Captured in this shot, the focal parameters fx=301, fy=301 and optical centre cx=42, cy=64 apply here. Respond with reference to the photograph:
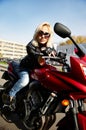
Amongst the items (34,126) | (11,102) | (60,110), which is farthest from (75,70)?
(11,102)

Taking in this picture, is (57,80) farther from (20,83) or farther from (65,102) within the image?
(20,83)

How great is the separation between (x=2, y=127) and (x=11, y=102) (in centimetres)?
56

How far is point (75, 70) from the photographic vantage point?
4195 mm

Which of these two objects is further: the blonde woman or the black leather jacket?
the blonde woman

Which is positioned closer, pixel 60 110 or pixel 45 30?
pixel 60 110

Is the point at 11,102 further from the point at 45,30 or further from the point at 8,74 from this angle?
the point at 45,30

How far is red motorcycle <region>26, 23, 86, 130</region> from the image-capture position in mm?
4102

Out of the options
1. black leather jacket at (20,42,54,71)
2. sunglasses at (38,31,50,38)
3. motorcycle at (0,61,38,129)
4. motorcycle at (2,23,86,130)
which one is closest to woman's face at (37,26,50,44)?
sunglasses at (38,31,50,38)

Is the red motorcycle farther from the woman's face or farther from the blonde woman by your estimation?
the woman's face

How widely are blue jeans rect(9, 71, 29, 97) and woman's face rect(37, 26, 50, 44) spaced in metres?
0.73

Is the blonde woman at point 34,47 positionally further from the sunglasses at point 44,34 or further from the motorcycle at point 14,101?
the motorcycle at point 14,101

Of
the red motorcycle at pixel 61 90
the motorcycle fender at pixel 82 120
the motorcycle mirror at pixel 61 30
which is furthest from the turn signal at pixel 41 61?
the motorcycle fender at pixel 82 120

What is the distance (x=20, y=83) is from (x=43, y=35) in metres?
1.02

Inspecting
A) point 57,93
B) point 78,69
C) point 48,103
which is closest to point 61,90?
point 57,93
